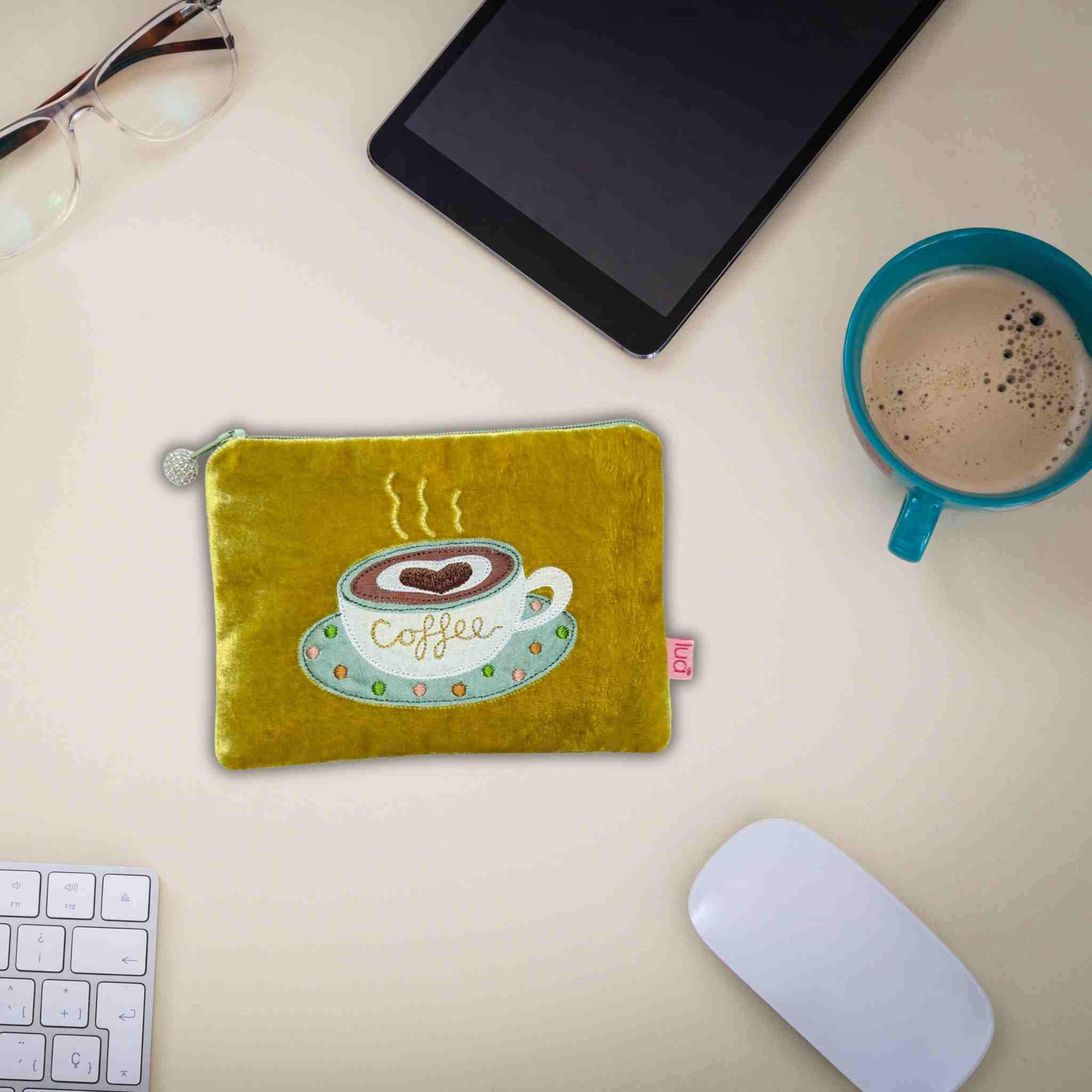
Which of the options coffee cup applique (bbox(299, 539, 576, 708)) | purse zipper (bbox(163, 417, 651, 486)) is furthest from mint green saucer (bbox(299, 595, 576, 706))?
purse zipper (bbox(163, 417, 651, 486))

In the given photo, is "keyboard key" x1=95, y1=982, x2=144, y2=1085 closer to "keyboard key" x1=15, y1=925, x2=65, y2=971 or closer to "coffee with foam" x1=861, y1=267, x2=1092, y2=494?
"keyboard key" x1=15, y1=925, x2=65, y2=971

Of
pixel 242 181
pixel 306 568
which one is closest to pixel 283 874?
pixel 306 568

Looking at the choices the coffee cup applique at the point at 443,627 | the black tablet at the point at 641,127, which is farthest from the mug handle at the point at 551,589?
the black tablet at the point at 641,127

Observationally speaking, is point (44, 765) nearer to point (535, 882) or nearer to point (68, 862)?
point (68, 862)

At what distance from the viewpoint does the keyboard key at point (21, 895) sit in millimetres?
710

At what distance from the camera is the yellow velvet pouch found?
70 cm

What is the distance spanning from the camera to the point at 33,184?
740mm

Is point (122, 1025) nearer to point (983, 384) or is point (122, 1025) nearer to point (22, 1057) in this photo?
point (22, 1057)

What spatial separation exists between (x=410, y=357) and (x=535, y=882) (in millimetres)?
376

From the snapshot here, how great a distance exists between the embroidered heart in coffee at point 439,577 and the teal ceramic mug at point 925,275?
Result: 271mm

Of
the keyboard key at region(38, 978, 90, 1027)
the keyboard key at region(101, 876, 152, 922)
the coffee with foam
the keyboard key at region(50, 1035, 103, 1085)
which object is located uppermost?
the coffee with foam

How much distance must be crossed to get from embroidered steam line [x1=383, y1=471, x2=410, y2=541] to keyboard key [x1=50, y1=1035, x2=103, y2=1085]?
1.30 feet

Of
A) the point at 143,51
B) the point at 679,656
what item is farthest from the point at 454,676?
the point at 143,51

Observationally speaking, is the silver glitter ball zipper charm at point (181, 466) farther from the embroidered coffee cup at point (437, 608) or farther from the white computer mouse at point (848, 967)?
the white computer mouse at point (848, 967)
